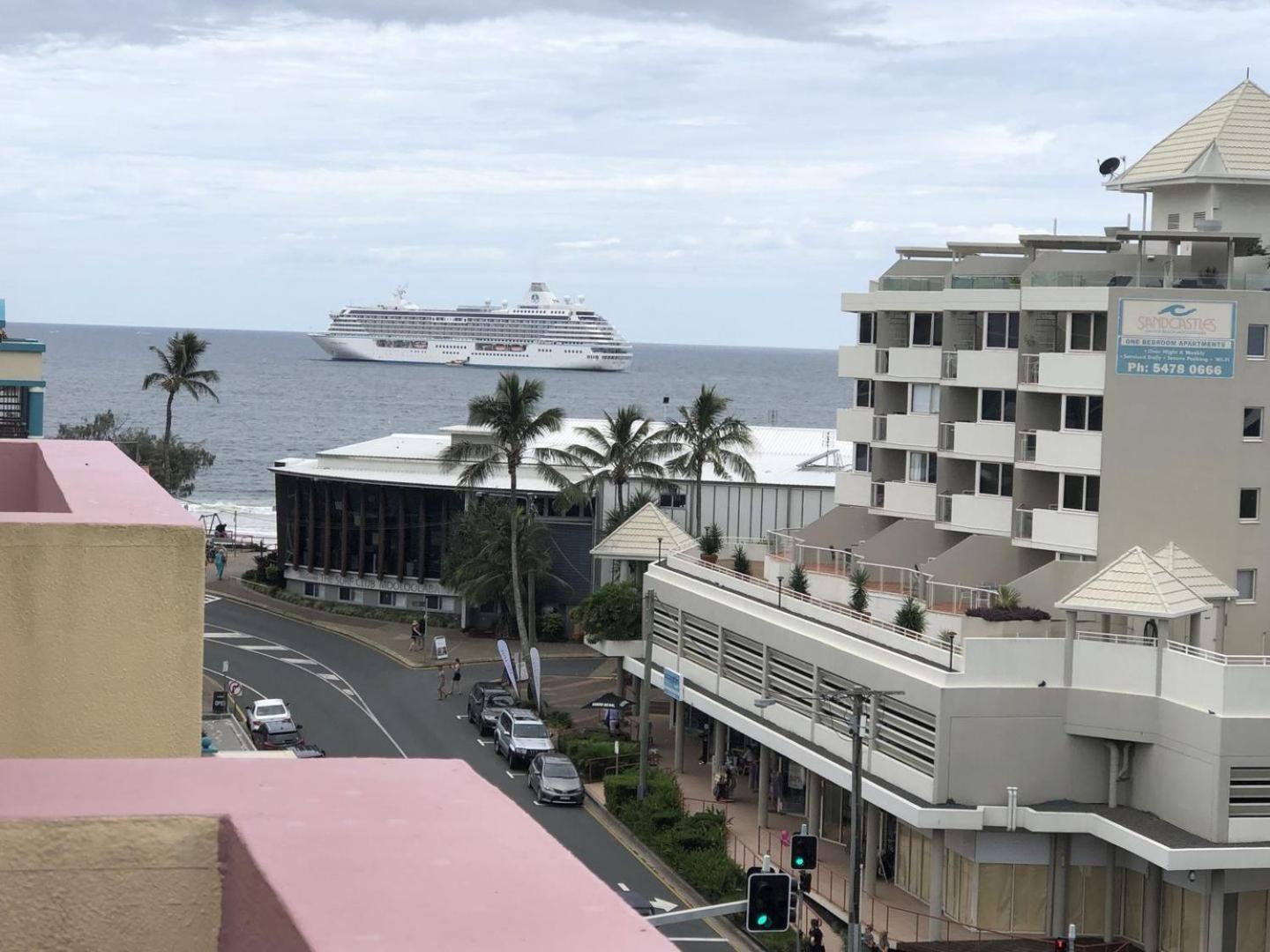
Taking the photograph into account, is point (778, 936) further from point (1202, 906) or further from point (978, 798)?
point (1202, 906)

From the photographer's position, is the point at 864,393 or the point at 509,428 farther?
the point at 509,428

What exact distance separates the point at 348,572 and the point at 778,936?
44874mm

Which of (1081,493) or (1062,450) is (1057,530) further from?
(1062,450)

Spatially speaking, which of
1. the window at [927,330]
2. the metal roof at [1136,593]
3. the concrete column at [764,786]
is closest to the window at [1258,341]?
the metal roof at [1136,593]

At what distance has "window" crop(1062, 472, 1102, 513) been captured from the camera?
40375mm

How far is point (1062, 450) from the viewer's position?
1610 inches

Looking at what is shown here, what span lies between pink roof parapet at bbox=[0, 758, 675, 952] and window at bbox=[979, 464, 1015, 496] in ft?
126

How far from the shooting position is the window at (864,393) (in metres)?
49.2

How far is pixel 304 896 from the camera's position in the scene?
14.3 ft

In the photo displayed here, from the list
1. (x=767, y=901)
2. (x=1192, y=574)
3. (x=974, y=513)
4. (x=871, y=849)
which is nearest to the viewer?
(x=767, y=901)

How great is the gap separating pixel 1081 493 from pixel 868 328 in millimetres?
9776

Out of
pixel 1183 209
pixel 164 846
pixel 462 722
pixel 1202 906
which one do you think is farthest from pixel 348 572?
pixel 164 846

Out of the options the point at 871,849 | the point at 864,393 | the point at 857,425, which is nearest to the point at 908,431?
the point at 857,425

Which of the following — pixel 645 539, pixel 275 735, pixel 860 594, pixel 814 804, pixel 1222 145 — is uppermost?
pixel 1222 145
